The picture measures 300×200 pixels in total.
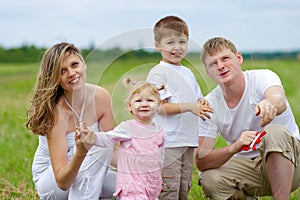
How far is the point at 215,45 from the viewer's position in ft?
12.6

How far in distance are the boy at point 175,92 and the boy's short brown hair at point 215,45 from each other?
159 millimetres

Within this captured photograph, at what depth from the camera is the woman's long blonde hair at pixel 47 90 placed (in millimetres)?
3740

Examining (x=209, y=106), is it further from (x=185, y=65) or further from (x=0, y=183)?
(x=0, y=183)

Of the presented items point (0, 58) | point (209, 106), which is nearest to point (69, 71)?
point (209, 106)

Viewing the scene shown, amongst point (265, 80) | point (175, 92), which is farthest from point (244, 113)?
point (175, 92)

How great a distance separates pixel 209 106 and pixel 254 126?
1.83 ft

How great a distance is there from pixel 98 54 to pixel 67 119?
0.65 metres

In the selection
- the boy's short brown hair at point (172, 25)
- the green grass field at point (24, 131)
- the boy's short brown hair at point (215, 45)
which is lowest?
the green grass field at point (24, 131)

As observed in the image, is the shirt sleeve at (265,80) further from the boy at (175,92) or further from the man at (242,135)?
the boy at (175,92)

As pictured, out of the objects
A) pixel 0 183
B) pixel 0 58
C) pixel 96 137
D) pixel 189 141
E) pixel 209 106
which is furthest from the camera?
pixel 0 58

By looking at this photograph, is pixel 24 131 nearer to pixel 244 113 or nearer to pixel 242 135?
pixel 244 113

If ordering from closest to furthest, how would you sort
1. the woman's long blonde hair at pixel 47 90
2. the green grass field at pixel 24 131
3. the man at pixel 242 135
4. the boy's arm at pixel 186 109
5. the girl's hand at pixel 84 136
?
the girl's hand at pixel 84 136 < the green grass field at pixel 24 131 < the boy's arm at pixel 186 109 < the woman's long blonde hair at pixel 47 90 < the man at pixel 242 135

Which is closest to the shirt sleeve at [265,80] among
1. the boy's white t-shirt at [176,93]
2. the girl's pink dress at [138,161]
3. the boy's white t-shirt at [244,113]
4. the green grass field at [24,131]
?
the boy's white t-shirt at [244,113]

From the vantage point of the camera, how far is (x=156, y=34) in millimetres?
3551
